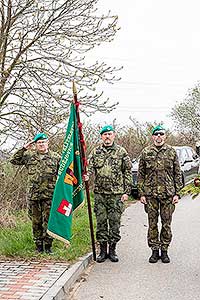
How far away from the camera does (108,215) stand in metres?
8.08

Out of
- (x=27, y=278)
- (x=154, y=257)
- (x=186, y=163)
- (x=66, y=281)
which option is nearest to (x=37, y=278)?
(x=27, y=278)

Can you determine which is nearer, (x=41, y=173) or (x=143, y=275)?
(x=143, y=275)

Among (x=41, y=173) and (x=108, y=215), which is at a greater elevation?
(x=41, y=173)

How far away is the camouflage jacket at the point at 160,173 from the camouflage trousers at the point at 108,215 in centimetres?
42

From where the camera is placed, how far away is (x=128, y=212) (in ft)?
46.4

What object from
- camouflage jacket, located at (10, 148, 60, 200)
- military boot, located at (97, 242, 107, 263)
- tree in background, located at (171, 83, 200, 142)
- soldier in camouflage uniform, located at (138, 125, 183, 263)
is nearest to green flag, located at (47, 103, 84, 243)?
camouflage jacket, located at (10, 148, 60, 200)

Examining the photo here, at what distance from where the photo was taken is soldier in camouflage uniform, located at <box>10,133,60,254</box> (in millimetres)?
7852

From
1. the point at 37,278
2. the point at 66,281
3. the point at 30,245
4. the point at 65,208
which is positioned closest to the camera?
the point at 66,281

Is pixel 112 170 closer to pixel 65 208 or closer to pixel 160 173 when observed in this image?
pixel 160 173

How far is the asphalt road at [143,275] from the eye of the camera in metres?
6.34

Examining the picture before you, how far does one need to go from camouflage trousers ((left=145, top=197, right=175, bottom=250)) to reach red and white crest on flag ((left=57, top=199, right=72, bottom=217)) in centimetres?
124

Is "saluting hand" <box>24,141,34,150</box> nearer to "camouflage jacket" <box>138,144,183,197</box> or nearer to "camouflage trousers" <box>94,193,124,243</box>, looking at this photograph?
"camouflage trousers" <box>94,193,124,243</box>

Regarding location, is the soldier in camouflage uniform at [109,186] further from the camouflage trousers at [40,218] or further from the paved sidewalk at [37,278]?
the camouflage trousers at [40,218]

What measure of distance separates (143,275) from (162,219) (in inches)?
42.1
